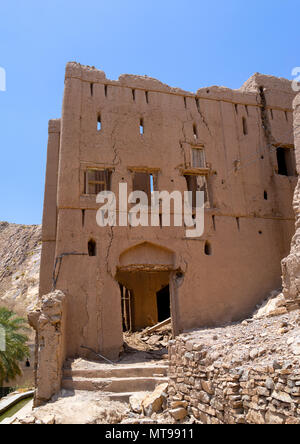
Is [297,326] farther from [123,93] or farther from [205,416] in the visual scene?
[123,93]

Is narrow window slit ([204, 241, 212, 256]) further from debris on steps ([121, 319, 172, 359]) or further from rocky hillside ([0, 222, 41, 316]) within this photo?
rocky hillside ([0, 222, 41, 316])

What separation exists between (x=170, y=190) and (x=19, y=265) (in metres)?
33.7

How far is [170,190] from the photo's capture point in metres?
13.4

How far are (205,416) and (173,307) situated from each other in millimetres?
5755

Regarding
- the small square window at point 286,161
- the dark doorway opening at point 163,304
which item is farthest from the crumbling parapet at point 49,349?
the small square window at point 286,161

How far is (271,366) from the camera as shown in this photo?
5.18 metres

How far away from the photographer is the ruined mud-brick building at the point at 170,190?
11.8 m

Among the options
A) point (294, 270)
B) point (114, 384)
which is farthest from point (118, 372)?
point (294, 270)

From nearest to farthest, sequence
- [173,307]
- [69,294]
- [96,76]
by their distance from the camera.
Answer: [69,294], [173,307], [96,76]

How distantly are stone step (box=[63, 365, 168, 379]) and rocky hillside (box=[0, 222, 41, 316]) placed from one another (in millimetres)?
23288

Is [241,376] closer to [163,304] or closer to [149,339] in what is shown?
[149,339]

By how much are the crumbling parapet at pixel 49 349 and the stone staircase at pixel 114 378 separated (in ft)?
1.29
